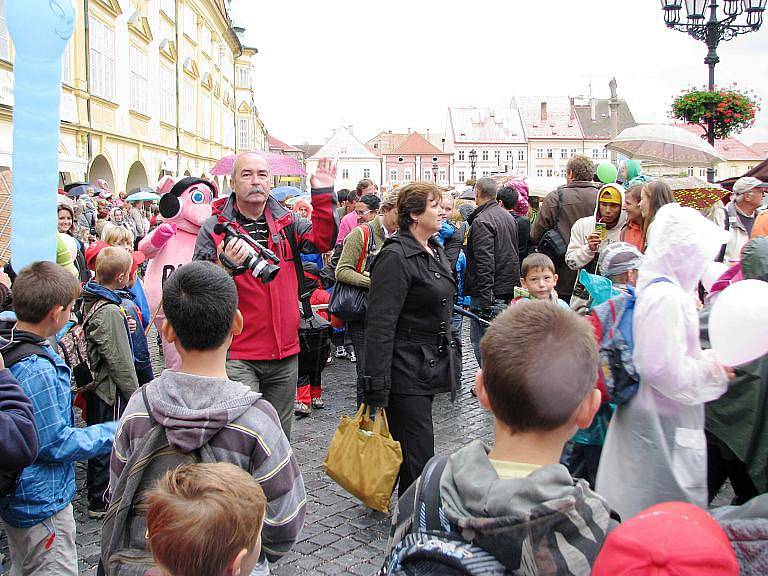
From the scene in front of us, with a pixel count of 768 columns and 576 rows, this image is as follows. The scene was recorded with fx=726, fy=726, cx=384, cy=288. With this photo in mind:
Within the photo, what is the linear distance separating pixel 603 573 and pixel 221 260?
295 cm

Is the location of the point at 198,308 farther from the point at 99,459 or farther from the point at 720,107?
the point at 720,107

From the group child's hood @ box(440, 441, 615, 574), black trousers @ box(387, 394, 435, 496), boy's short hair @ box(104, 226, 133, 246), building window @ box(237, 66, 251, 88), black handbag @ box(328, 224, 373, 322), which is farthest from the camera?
building window @ box(237, 66, 251, 88)

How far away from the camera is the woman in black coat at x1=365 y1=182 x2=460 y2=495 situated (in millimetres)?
4117

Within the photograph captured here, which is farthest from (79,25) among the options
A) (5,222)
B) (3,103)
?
(5,222)

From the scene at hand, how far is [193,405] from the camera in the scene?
→ 2139 millimetres

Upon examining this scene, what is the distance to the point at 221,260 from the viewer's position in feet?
12.9

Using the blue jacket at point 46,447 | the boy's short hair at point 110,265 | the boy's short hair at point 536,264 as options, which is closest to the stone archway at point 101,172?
the boy's short hair at point 110,265

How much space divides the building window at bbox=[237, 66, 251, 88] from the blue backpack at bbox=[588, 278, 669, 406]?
2330 inches

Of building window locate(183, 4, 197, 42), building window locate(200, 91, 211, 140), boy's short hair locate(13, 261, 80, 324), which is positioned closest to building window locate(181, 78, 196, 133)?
building window locate(200, 91, 211, 140)

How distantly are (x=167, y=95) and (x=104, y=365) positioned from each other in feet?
94.7

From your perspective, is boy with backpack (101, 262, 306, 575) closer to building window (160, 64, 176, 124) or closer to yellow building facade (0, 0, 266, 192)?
yellow building facade (0, 0, 266, 192)

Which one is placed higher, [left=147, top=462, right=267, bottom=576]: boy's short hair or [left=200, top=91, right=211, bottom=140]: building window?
[left=200, top=91, right=211, bottom=140]: building window

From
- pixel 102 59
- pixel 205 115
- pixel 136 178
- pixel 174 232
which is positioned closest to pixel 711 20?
pixel 174 232

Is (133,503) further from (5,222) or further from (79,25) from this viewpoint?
(79,25)
